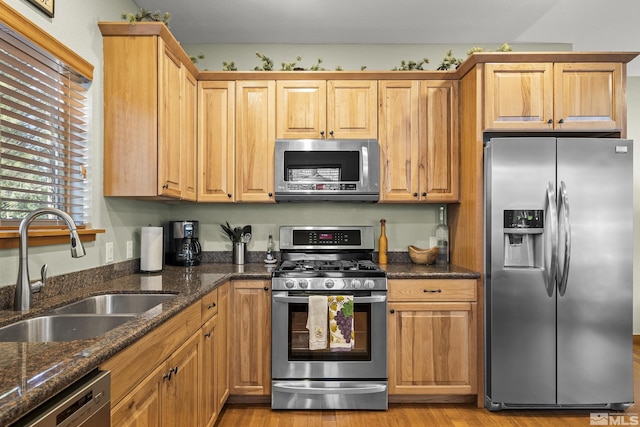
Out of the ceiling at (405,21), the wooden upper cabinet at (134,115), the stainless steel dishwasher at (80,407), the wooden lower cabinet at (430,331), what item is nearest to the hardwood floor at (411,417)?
the wooden lower cabinet at (430,331)

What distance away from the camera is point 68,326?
1640 mm

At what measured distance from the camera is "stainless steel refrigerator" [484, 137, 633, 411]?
255 centimetres

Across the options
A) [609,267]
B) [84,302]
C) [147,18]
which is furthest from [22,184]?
[609,267]

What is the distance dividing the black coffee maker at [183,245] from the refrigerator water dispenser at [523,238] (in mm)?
2130

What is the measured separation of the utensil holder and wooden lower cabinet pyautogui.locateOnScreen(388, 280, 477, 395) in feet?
3.84

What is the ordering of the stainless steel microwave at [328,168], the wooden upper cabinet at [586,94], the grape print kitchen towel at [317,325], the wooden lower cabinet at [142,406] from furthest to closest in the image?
the stainless steel microwave at [328,168]
the wooden upper cabinet at [586,94]
the grape print kitchen towel at [317,325]
the wooden lower cabinet at [142,406]

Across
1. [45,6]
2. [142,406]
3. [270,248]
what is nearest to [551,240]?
[270,248]

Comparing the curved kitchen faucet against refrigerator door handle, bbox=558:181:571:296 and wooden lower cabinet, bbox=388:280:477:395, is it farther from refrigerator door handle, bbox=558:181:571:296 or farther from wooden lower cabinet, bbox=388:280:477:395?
refrigerator door handle, bbox=558:181:571:296

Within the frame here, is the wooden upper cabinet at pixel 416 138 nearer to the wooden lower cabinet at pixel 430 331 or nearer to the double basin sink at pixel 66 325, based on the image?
the wooden lower cabinet at pixel 430 331

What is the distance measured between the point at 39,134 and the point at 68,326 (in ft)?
2.88

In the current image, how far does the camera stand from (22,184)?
1.78 metres

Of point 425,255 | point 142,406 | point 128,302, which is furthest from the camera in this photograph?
point 425,255

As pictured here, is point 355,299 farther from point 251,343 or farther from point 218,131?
point 218,131
